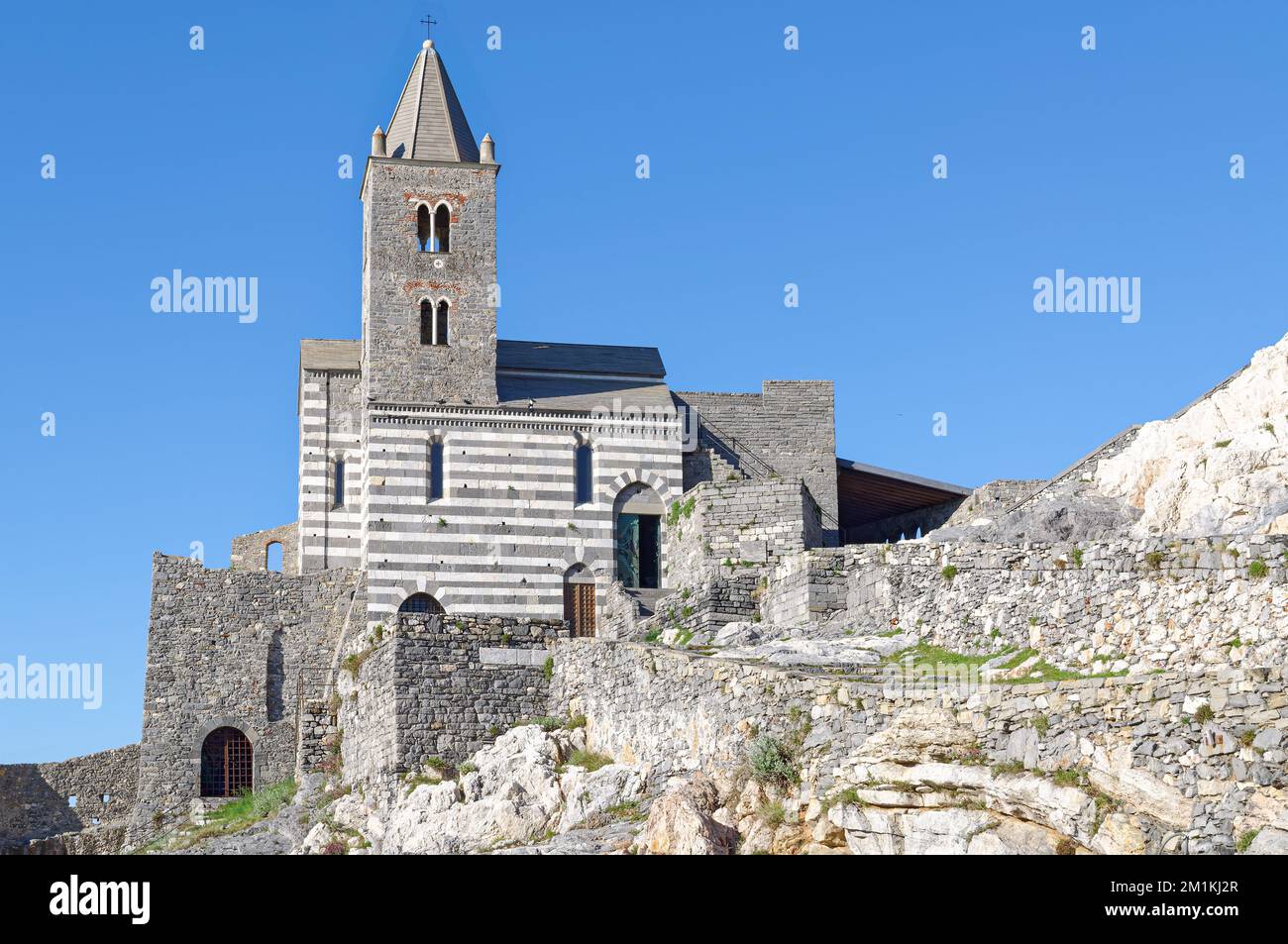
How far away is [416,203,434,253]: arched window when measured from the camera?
44.5 metres

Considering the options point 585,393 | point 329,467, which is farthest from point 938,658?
point 329,467

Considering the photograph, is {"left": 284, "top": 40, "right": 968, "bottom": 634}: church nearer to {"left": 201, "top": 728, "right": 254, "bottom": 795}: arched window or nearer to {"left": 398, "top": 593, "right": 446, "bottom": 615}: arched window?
{"left": 398, "top": 593, "right": 446, "bottom": 615}: arched window

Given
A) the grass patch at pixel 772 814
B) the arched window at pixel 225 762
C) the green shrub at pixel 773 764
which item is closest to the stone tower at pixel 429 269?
the arched window at pixel 225 762

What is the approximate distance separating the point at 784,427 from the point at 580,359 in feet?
17.3

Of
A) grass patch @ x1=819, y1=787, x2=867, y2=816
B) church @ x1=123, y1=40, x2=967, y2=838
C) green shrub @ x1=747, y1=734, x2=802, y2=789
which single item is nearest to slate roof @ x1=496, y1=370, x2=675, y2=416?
church @ x1=123, y1=40, x2=967, y2=838

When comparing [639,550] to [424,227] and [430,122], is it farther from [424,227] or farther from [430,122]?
[430,122]

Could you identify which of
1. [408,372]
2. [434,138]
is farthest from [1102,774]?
[434,138]

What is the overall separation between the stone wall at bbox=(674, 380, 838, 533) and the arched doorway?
11.9ft

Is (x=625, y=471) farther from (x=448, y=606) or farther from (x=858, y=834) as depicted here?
(x=858, y=834)

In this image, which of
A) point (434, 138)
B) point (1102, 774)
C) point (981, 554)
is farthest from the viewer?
point (434, 138)

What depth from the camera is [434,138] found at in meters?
45.3
